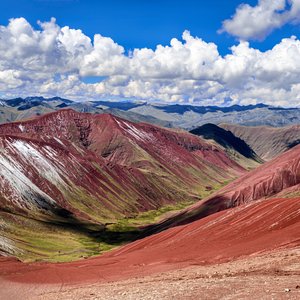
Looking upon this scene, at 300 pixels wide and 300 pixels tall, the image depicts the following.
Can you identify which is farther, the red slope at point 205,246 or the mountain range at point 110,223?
the mountain range at point 110,223

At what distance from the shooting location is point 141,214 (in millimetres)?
188250

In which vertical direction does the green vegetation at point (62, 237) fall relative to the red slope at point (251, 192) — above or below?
below

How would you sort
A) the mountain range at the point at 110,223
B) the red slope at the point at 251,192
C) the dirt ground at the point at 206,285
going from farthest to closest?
the red slope at the point at 251,192, the mountain range at the point at 110,223, the dirt ground at the point at 206,285

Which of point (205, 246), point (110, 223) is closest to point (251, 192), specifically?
point (110, 223)

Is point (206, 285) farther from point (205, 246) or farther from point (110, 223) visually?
point (110, 223)

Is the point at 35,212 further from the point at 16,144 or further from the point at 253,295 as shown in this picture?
the point at 253,295

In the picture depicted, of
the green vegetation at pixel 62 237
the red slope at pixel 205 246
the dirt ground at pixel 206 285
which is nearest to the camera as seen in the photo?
the dirt ground at pixel 206 285

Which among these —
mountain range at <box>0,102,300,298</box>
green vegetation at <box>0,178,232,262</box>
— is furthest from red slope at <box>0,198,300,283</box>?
green vegetation at <box>0,178,232,262</box>

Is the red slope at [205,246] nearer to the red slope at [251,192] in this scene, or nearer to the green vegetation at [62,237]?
the green vegetation at [62,237]

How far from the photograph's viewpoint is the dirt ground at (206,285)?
28281mm

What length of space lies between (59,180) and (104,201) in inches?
849

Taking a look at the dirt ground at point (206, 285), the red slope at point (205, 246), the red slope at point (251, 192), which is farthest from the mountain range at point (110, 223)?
the dirt ground at point (206, 285)

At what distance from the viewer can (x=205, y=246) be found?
186 feet

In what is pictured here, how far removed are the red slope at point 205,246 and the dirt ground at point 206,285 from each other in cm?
394
